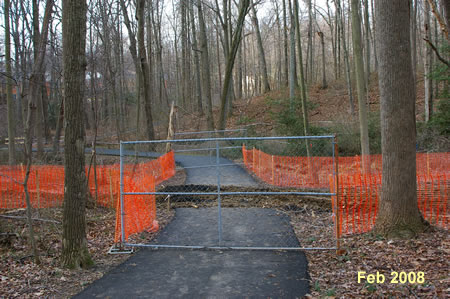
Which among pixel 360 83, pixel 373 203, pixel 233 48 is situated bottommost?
pixel 373 203

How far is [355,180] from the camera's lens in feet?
33.4

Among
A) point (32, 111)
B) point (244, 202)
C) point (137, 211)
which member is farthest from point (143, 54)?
point (137, 211)

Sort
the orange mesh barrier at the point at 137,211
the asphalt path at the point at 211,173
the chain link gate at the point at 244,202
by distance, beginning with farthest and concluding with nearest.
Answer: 1. the asphalt path at the point at 211,173
2. the orange mesh barrier at the point at 137,211
3. the chain link gate at the point at 244,202

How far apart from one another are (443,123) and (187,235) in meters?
15.7

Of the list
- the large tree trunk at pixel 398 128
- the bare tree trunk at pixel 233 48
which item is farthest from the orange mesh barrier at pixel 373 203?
the bare tree trunk at pixel 233 48

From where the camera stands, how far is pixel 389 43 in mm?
6578

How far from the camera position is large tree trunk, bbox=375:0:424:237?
647cm

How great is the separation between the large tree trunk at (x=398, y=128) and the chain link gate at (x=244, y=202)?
1.01 meters

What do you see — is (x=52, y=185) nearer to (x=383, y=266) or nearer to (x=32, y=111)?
(x=32, y=111)

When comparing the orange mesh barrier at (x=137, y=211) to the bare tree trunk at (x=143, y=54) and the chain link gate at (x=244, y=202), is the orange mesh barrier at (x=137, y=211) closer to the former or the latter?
the chain link gate at (x=244, y=202)
